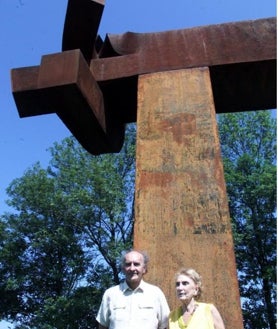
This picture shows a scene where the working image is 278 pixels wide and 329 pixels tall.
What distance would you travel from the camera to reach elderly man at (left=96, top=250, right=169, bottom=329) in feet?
7.96

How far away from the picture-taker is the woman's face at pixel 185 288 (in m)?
2.47

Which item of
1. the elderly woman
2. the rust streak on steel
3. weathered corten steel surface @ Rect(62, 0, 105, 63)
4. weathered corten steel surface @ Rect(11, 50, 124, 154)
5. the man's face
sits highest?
weathered corten steel surface @ Rect(62, 0, 105, 63)

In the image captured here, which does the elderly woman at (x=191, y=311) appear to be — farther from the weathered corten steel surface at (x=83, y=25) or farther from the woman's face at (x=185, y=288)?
the weathered corten steel surface at (x=83, y=25)

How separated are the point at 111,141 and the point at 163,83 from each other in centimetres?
105

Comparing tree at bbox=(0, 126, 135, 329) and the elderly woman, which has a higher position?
tree at bbox=(0, 126, 135, 329)

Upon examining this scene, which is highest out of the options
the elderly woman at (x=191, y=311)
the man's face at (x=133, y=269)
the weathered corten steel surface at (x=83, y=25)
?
the weathered corten steel surface at (x=83, y=25)

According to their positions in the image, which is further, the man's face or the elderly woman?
the man's face

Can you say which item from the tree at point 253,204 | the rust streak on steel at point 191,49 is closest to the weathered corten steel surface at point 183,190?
the rust streak on steel at point 191,49

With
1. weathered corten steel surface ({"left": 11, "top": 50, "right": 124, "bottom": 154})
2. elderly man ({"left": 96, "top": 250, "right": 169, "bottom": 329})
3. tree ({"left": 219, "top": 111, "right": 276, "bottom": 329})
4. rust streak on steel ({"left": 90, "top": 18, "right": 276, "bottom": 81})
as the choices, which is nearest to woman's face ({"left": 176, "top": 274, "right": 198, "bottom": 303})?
elderly man ({"left": 96, "top": 250, "right": 169, "bottom": 329})

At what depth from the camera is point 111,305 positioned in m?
2.54

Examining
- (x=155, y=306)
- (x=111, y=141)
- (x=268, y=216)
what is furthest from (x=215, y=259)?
(x=268, y=216)

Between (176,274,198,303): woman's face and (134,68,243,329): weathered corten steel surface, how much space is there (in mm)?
552

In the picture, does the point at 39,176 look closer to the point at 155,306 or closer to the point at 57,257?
the point at 57,257

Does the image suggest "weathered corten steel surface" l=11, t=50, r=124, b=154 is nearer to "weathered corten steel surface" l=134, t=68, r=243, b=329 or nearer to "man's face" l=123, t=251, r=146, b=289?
"weathered corten steel surface" l=134, t=68, r=243, b=329
